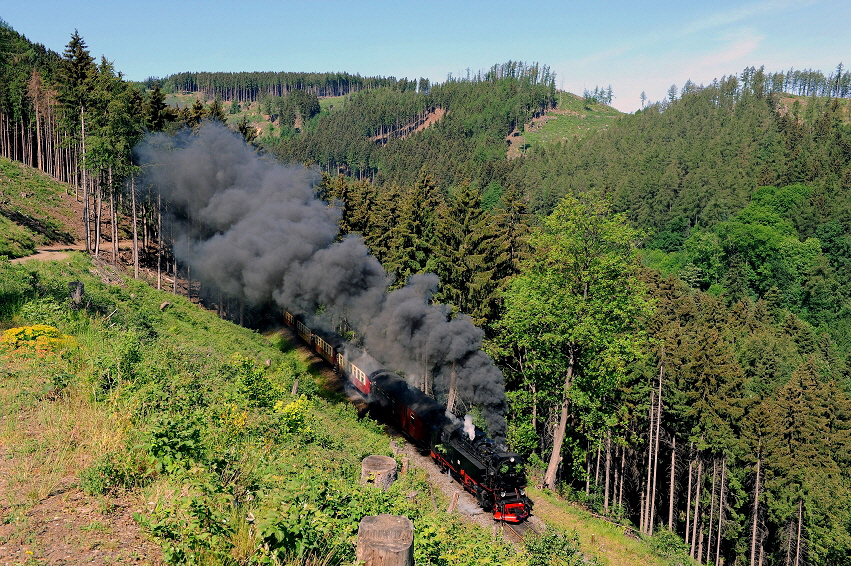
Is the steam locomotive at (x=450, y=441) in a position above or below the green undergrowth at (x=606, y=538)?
above

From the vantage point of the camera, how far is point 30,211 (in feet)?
157

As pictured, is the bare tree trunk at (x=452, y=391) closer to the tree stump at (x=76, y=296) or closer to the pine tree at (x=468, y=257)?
the pine tree at (x=468, y=257)

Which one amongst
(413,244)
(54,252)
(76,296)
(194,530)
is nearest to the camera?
(194,530)

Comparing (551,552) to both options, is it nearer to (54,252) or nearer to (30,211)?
(54,252)

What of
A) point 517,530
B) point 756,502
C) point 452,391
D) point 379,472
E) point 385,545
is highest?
point 385,545

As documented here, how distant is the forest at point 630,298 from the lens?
26.0 meters

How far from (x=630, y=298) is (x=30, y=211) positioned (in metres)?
50.1

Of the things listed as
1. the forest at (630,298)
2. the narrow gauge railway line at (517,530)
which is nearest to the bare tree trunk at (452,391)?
the forest at (630,298)

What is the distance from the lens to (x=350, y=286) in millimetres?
29641

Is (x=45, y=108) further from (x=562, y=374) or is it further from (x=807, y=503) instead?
(x=807, y=503)

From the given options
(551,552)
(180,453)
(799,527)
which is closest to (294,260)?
(551,552)

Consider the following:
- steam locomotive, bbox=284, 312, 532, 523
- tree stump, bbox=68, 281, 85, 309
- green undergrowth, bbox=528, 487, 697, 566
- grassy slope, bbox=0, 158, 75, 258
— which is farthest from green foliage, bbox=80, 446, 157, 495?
grassy slope, bbox=0, 158, 75, 258

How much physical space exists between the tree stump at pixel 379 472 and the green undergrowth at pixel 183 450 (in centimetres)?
24

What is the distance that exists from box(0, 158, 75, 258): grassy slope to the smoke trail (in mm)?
9524
